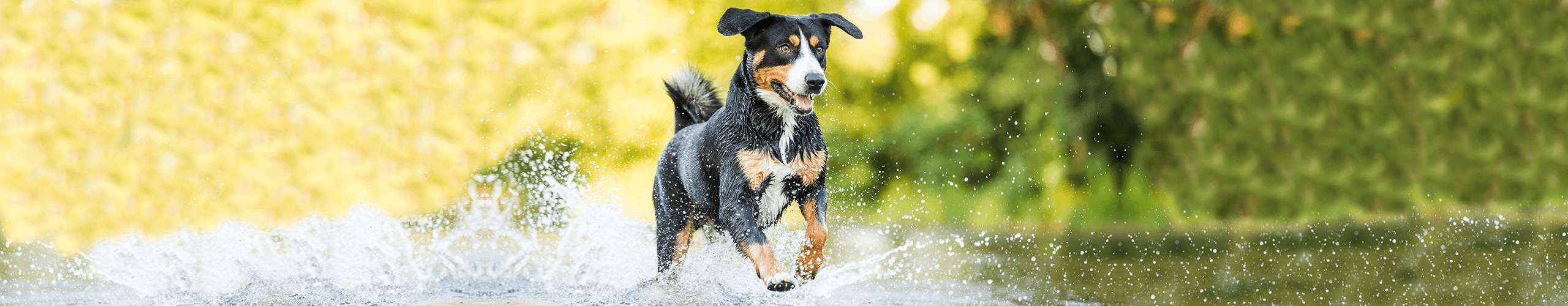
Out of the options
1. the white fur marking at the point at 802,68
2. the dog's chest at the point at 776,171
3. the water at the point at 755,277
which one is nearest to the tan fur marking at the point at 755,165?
the dog's chest at the point at 776,171

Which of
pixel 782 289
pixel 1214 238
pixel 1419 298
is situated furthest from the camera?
pixel 1214 238

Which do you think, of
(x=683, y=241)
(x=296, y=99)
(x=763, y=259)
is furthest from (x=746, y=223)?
(x=296, y=99)

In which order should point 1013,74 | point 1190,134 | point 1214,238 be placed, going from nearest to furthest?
1. point 1214,238
2. point 1190,134
3. point 1013,74

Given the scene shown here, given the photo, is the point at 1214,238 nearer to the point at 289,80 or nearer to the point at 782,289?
the point at 782,289

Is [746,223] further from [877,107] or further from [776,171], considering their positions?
[877,107]

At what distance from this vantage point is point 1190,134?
406 inches

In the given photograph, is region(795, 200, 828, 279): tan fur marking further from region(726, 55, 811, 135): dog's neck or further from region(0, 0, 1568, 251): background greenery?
region(0, 0, 1568, 251): background greenery

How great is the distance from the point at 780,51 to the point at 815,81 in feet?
0.76

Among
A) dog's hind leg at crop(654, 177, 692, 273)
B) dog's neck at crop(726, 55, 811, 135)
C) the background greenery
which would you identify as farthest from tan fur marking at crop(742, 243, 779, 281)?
the background greenery

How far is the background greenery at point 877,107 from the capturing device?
9.60 m

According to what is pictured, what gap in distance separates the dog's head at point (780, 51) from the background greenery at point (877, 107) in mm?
5957

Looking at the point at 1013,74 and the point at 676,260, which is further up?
the point at 1013,74

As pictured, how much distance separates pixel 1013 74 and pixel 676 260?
23.4 feet

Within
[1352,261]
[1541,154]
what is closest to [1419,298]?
[1352,261]
